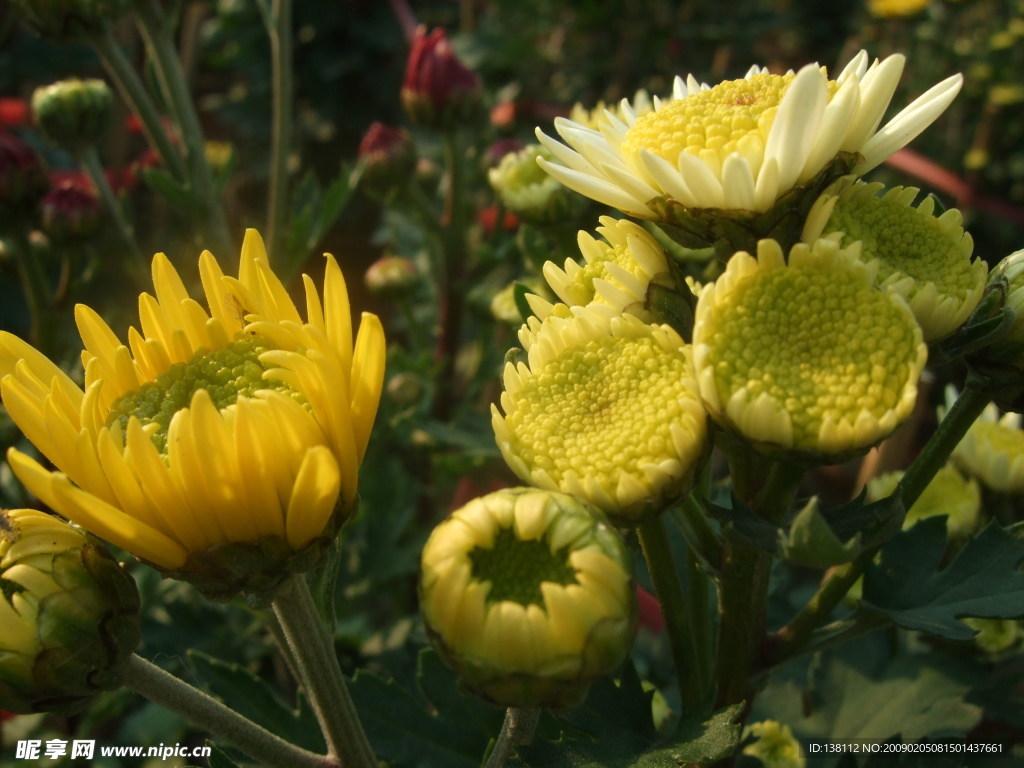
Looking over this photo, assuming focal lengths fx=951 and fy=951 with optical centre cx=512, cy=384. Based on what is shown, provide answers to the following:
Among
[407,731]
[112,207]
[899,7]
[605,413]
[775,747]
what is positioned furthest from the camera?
[899,7]

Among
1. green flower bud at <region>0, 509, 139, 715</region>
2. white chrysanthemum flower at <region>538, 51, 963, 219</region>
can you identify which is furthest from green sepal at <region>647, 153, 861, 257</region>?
green flower bud at <region>0, 509, 139, 715</region>

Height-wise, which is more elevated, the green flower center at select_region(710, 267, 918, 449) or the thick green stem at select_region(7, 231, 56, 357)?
the green flower center at select_region(710, 267, 918, 449)

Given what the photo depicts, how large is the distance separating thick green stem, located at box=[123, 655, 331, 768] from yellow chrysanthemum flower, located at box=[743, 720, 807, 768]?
0.64 m

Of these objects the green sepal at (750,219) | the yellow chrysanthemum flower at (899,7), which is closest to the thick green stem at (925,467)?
the green sepal at (750,219)

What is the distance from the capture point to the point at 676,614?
0.94 meters

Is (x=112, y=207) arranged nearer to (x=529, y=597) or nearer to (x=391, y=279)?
(x=391, y=279)

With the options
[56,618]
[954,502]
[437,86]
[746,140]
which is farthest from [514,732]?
[437,86]

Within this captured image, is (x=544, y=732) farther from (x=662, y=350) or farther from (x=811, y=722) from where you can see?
(x=811, y=722)

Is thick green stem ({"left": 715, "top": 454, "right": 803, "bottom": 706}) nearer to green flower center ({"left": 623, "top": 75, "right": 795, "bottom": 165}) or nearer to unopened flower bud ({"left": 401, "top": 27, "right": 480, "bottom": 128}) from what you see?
green flower center ({"left": 623, "top": 75, "right": 795, "bottom": 165})

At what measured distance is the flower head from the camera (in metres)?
0.70

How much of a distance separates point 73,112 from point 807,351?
5.48ft

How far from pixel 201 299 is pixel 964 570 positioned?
5.95 feet

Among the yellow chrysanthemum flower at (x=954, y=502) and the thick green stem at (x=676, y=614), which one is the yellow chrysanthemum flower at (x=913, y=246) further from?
the yellow chrysanthemum flower at (x=954, y=502)

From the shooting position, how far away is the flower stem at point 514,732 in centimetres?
84
